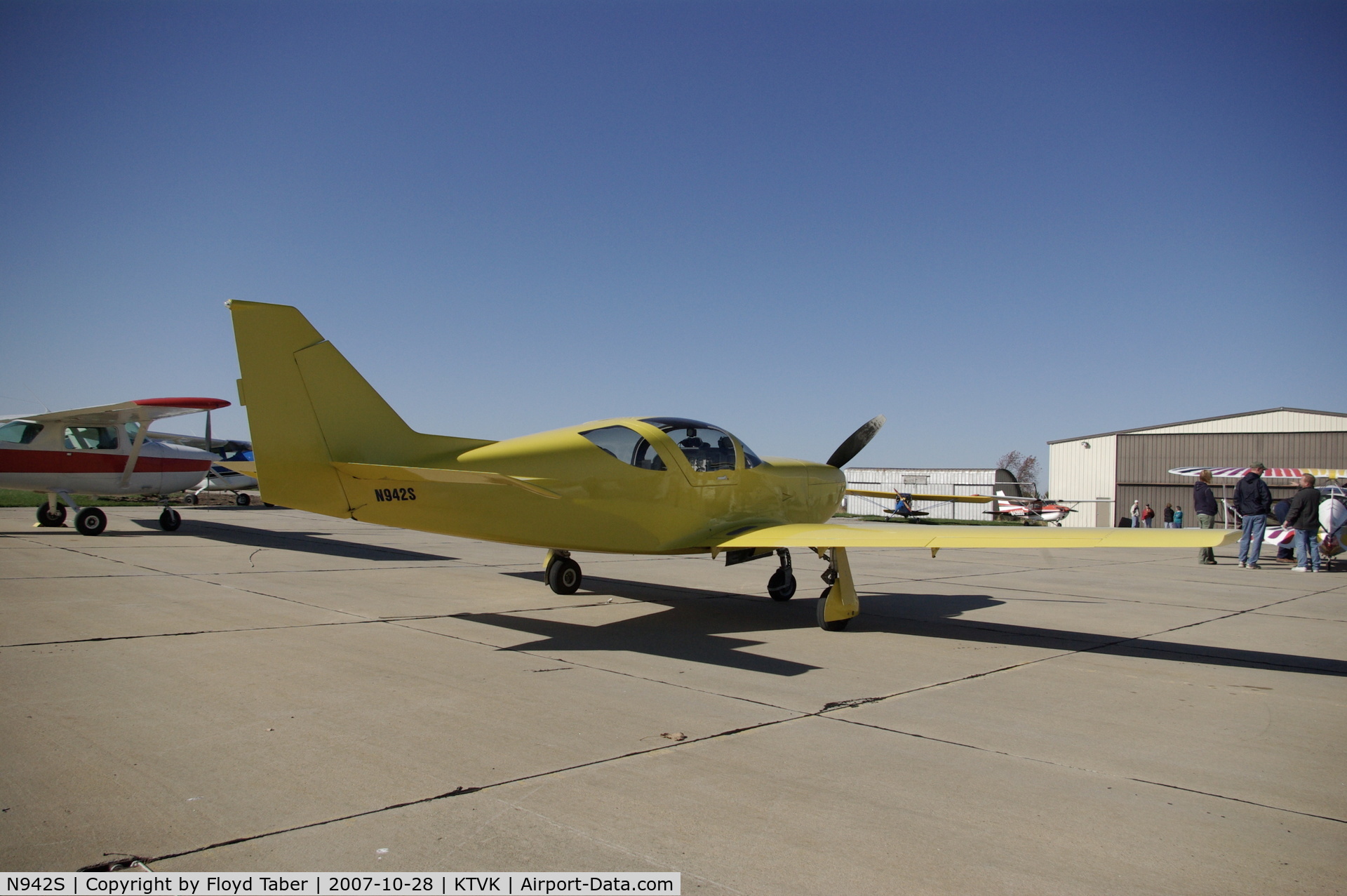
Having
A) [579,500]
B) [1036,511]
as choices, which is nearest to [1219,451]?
[1036,511]

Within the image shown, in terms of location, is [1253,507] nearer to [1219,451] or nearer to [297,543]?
[297,543]

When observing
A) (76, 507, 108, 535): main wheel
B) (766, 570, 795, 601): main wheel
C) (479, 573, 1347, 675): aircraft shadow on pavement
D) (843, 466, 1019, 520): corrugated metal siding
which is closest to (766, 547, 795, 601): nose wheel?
(766, 570, 795, 601): main wheel

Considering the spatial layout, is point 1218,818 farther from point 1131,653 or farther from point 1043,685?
point 1131,653

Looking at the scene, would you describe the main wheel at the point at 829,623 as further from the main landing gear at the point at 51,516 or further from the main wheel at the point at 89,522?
the main landing gear at the point at 51,516

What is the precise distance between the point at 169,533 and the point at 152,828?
683 inches

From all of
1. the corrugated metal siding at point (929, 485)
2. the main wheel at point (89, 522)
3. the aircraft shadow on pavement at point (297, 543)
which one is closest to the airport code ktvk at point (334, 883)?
the aircraft shadow on pavement at point (297, 543)

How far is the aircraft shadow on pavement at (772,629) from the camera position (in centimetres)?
718

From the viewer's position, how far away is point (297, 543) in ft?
54.2

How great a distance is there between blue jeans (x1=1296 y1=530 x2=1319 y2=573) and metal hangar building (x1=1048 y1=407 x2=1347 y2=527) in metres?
24.1

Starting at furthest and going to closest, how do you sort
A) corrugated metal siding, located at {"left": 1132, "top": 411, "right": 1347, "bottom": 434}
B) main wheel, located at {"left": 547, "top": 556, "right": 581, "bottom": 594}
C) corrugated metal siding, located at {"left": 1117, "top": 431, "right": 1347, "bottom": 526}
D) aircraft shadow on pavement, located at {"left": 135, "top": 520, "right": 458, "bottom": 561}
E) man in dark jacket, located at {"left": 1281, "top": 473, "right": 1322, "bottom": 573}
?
corrugated metal siding, located at {"left": 1132, "top": 411, "right": 1347, "bottom": 434} < corrugated metal siding, located at {"left": 1117, "top": 431, "right": 1347, "bottom": 526} < man in dark jacket, located at {"left": 1281, "top": 473, "right": 1322, "bottom": 573} < aircraft shadow on pavement, located at {"left": 135, "top": 520, "right": 458, "bottom": 561} < main wheel, located at {"left": 547, "top": 556, "right": 581, "bottom": 594}

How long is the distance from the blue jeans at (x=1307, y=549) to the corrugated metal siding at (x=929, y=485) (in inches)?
1251

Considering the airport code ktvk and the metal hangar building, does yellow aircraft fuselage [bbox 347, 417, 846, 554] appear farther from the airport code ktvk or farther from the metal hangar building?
the metal hangar building

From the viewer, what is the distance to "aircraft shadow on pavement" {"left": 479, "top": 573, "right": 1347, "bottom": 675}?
7176mm

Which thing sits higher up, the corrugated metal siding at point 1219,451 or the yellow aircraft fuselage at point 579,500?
the corrugated metal siding at point 1219,451
